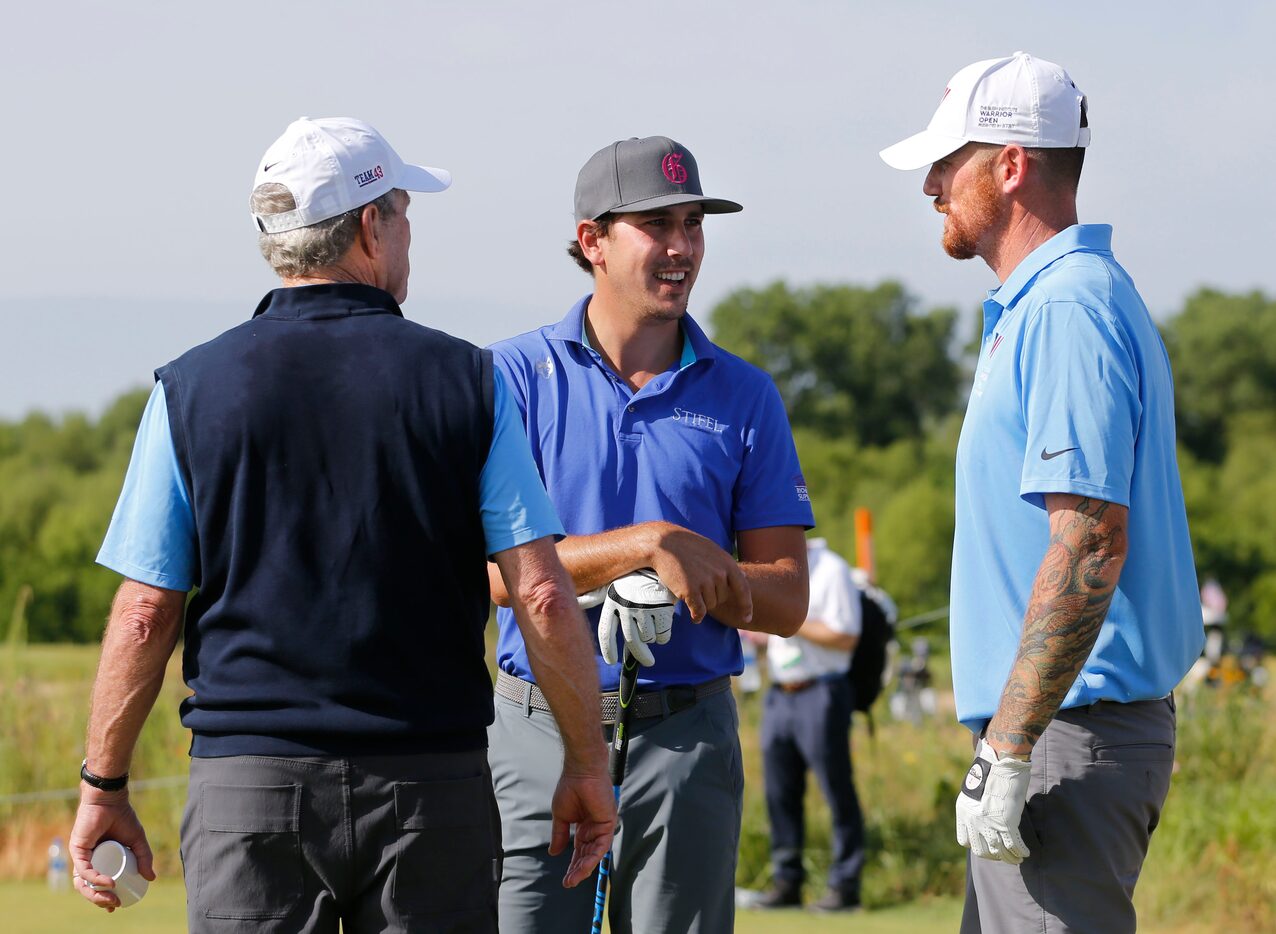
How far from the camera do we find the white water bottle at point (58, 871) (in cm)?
751

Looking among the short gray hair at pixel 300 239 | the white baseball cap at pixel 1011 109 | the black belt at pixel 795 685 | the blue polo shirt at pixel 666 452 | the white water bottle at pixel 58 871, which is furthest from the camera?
the black belt at pixel 795 685

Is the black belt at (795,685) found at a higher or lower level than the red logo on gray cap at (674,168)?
lower

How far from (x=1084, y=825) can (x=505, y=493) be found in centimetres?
119

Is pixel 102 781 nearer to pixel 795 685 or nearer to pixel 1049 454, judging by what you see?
pixel 1049 454

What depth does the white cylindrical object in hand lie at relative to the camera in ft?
9.55

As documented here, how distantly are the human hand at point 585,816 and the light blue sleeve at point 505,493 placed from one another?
0.47 meters

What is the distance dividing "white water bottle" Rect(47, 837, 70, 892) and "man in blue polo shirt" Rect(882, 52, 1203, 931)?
18.4ft

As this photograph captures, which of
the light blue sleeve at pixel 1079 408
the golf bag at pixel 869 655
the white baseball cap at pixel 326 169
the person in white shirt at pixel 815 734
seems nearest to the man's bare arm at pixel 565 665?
the white baseball cap at pixel 326 169

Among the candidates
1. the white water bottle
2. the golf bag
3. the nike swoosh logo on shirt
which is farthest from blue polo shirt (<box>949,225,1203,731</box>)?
the white water bottle

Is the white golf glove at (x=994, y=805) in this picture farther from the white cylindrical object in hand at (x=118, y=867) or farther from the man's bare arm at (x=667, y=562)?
the white cylindrical object in hand at (x=118, y=867)

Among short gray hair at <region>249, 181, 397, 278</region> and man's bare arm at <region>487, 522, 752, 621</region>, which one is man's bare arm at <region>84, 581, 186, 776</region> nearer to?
short gray hair at <region>249, 181, 397, 278</region>

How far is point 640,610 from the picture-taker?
329cm

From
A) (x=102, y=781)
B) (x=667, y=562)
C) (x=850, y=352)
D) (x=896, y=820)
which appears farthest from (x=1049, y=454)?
(x=850, y=352)

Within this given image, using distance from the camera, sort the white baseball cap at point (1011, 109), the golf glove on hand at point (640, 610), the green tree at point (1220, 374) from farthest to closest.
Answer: the green tree at point (1220, 374) < the golf glove on hand at point (640, 610) < the white baseball cap at point (1011, 109)
